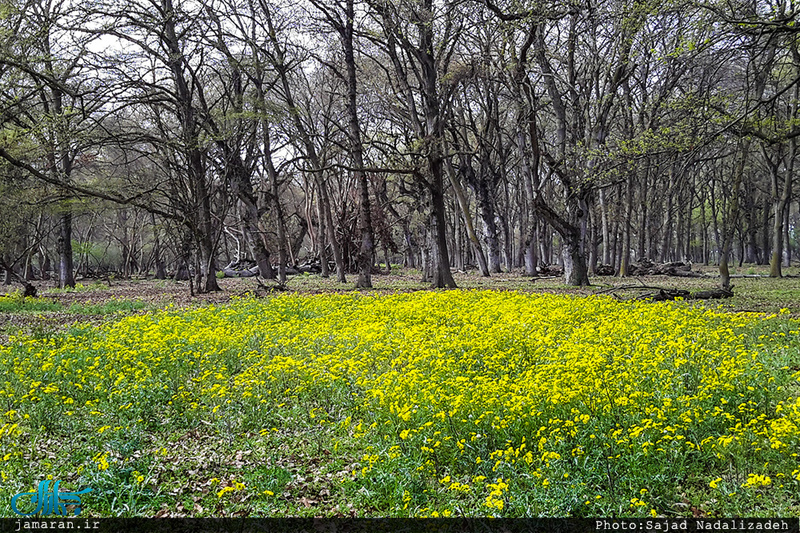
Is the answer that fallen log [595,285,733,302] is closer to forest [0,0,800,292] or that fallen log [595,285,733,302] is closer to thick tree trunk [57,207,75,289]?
forest [0,0,800,292]

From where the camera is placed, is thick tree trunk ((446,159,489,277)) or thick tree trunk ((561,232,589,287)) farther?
thick tree trunk ((446,159,489,277))

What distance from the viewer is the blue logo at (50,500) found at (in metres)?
3.65

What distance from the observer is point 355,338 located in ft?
28.5

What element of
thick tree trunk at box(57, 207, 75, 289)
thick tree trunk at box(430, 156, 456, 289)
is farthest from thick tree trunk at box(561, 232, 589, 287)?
thick tree trunk at box(57, 207, 75, 289)

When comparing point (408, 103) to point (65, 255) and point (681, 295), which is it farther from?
point (65, 255)

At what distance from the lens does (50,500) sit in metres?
3.75

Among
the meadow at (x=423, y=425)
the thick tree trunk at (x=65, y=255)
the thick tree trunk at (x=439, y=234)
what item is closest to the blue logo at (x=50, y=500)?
the meadow at (x=423, y=425)

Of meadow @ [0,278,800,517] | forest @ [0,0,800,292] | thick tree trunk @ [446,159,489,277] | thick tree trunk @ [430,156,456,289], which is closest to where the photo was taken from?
meadow @ [0,278,800,517]

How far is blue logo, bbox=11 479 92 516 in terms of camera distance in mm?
3646

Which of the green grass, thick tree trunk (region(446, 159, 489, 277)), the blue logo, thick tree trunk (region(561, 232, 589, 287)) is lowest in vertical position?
the blue logo

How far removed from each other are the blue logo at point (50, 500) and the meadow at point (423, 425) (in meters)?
0.14

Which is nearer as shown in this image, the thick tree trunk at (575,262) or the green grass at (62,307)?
the green grass at (62,307)

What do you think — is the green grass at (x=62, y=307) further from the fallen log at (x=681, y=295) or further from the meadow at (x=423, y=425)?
the fallen log at (x=681, y=295)

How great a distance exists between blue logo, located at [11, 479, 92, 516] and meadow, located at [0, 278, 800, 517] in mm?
136
